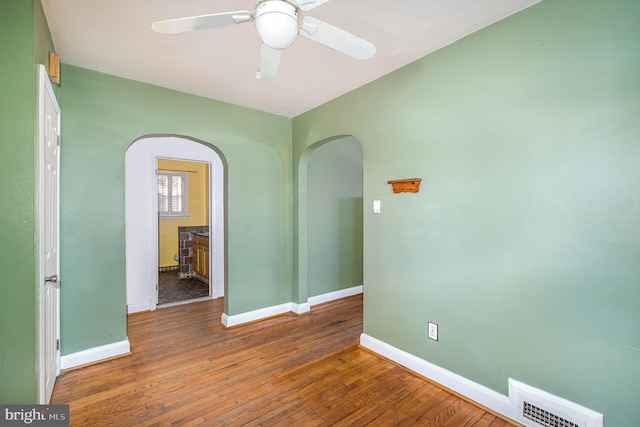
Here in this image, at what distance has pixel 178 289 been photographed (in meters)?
4.64

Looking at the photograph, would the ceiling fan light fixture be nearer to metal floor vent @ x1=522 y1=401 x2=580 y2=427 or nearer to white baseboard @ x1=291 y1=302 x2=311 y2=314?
metal floor vent @ x1=522 y1=401 x2=580 y2=427

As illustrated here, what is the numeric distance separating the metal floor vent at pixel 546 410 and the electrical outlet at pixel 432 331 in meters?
0.51

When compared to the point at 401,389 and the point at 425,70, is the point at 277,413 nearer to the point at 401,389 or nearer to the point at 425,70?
the point at 401,389

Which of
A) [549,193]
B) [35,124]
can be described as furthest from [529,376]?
[35,124]

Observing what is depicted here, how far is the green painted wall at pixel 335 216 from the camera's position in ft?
12.8

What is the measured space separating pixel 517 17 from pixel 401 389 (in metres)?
2.54

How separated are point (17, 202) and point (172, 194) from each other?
16.3 feet

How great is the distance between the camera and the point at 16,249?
141 centimetres

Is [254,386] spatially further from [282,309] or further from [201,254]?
[201,254]

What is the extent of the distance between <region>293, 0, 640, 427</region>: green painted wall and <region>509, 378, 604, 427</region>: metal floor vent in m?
0.04

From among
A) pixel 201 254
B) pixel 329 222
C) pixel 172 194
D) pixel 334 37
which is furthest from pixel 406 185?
pixel 172 194

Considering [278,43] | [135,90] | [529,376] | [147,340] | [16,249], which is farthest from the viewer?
[147,340]

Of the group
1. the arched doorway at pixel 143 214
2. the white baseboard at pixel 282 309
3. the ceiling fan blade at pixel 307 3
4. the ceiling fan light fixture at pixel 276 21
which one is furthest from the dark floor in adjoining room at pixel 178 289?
the ceiling fan blade at pixel 307 3

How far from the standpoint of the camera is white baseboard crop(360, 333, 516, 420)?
5.89ft
